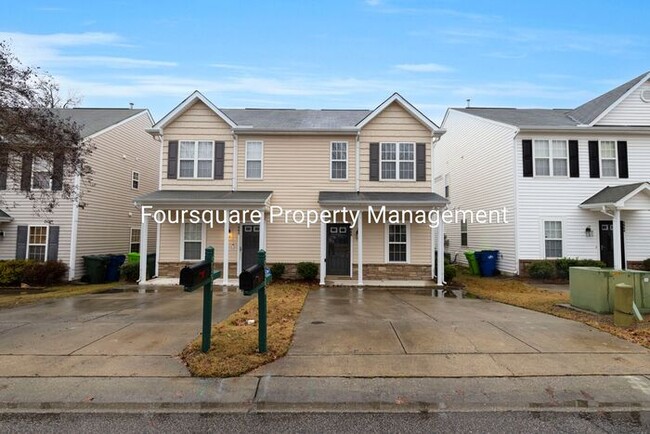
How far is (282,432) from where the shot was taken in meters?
3.35

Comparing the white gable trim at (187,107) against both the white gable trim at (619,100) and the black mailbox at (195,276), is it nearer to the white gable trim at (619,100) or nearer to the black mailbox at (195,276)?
the black mailbox at (195,276)

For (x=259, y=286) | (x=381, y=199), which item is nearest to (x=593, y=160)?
(x=381, y=199)

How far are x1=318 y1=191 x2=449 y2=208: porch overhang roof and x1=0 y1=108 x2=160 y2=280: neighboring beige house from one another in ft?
28.7

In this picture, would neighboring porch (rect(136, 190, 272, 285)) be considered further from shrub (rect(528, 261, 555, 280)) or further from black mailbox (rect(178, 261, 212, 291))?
shrub (rect(528, 261, 555, 280))

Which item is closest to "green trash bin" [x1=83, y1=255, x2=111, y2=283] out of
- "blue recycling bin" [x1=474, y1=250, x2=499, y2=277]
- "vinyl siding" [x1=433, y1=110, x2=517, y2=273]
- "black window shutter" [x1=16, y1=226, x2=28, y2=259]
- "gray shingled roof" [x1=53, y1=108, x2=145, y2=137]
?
"black window shutter" [x1=16, y1=226, x2=28, y2=259]

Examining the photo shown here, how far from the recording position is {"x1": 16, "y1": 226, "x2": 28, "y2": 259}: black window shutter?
1453 centimetres

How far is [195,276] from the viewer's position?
4773 mm

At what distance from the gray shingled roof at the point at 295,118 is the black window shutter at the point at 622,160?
11406mm

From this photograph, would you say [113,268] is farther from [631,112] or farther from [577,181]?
[631,112]

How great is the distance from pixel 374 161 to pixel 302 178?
10.1 feet

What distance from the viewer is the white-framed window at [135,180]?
1853 centimetres

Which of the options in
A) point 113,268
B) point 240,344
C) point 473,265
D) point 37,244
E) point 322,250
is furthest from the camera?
point 473,265

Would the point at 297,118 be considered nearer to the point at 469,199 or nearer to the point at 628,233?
the point at 469,199

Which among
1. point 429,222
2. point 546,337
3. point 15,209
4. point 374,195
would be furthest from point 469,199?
point 15,209
